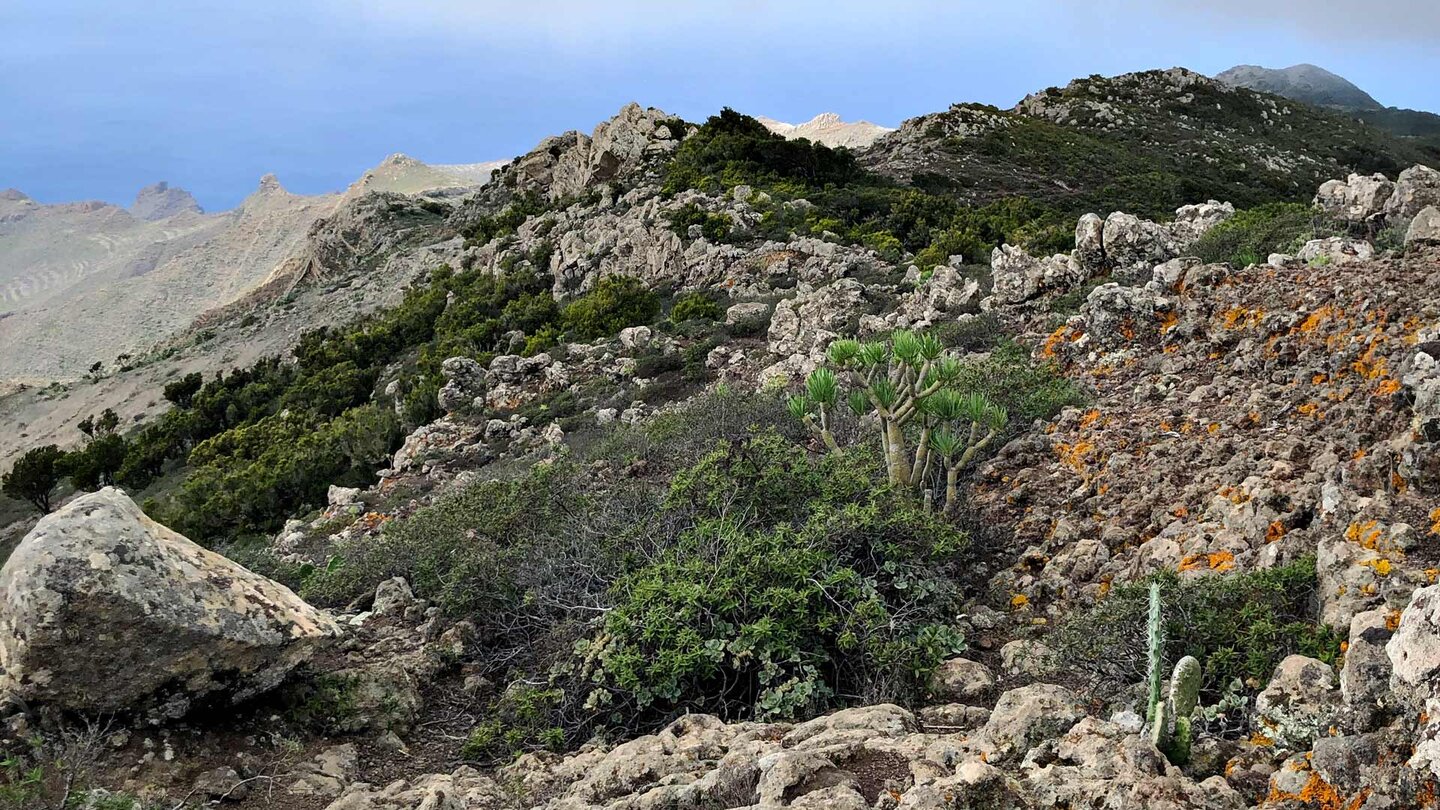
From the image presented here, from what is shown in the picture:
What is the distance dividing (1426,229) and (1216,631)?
5.91 m

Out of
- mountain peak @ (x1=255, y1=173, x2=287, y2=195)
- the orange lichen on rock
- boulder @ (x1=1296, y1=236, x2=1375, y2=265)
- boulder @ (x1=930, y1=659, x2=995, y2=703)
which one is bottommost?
boulder @ (x1=930, y1=659, x2=995, y2=703)

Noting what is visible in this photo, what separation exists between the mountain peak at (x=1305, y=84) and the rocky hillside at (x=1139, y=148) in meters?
57.2

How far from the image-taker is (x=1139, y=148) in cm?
3734

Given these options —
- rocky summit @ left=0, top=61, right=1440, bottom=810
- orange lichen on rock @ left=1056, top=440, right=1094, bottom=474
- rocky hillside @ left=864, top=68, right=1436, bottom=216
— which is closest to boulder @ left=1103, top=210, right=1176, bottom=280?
rocky summit @ left=0, top=61, right=1440, bottom=810

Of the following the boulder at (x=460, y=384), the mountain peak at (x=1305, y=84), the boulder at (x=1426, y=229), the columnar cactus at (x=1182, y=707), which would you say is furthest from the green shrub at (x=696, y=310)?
the mountain peak at (x=1305, y=84)

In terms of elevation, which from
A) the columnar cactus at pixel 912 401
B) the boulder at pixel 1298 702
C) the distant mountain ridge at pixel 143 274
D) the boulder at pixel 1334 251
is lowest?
the boulder at pixel 1298 702

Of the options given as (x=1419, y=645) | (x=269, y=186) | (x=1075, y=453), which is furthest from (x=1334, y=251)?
(x=269, y=186)

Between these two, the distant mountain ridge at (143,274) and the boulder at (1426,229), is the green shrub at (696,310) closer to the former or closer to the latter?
the boulder at (1426,229)

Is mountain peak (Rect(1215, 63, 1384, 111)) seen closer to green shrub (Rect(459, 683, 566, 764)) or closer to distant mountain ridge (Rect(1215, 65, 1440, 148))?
distant mountain ridge (Rect(1215, 65, 1440, 148))

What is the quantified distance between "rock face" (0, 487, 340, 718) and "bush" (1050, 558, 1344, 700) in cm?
397

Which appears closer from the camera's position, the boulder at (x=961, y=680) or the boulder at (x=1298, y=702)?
the boulder at (x=1298, y=702)

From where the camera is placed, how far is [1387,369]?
16.4 feet

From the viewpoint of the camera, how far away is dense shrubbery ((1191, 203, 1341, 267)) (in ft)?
31.3

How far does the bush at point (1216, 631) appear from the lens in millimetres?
3363
